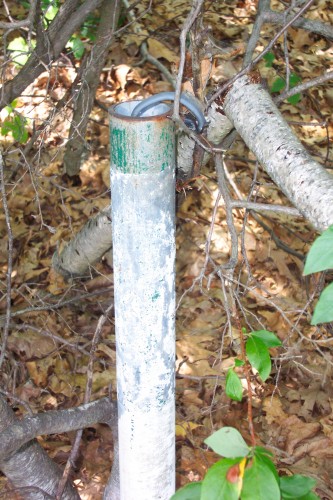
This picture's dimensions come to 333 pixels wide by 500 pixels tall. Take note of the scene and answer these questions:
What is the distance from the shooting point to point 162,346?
170 centimetres

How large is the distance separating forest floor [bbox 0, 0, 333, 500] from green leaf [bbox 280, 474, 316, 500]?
1.06m

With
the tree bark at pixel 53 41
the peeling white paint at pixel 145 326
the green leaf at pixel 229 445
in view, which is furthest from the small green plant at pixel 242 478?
the tree bark at pixel 53 41

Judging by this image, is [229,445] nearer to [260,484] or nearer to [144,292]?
[260,484]

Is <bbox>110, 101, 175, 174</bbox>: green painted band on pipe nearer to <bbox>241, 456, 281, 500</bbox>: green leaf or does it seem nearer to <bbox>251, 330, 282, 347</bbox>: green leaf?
<bbox>251, 330, 282, 347</bbox>: green leaf

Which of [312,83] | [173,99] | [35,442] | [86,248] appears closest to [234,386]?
[173,99]

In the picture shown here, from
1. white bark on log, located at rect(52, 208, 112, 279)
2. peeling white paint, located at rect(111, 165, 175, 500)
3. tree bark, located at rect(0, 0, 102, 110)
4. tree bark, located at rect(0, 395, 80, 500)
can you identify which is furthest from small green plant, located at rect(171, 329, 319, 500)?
tree bark, located at rect(0, 0, 102, 110)

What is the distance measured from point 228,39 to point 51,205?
2.18 metres

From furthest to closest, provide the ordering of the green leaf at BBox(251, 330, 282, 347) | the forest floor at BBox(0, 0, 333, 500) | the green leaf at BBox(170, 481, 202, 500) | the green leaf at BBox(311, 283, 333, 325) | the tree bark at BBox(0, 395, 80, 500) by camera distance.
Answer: the forest floor at BBox(0, 0, 333, 500) → the tree bark at BBox(0, 395, 80, 500) → the green leaf at BBox(251, 330, 282, 347) → the green leaf at BBox(170, 481, 202, 500) → the green leaf at BBox(311, 283, 333, 325)

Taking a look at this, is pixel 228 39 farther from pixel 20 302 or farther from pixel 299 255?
pixel 20 302

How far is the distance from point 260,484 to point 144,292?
0.59m

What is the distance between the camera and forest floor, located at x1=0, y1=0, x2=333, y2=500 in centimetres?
296

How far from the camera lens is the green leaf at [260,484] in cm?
112

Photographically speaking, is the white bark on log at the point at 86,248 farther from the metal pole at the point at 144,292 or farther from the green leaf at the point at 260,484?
the green leaf at the point at 260,484

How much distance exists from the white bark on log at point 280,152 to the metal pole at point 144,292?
227mm
